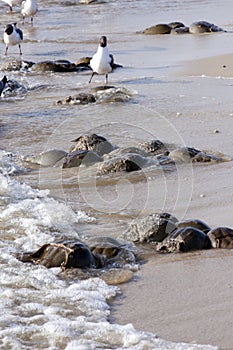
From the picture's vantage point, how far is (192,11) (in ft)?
66.1

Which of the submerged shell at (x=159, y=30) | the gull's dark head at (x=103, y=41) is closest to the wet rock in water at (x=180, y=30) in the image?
the submerged shell at (x=159, y=30)

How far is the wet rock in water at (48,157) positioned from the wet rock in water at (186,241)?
229 centimetres

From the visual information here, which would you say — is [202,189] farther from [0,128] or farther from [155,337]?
[0,128]

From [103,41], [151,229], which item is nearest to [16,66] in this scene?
[103,41]

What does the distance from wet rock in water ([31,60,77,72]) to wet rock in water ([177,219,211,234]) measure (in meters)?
7.33

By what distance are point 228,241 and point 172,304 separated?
0.89m

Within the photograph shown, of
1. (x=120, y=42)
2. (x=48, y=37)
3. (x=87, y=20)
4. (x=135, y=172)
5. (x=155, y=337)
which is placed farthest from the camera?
(x=87, y=20)

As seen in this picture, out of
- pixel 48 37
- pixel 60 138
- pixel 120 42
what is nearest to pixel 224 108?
pixel 60 138

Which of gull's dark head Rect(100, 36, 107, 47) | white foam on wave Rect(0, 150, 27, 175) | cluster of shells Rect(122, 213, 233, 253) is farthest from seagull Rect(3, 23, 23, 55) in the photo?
cluster of shells Rect(122, 213, 233, 253)

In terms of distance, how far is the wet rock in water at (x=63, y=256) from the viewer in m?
4.67

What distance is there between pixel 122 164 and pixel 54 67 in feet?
19.0

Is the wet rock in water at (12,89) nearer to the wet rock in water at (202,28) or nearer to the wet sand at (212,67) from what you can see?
the wet sand at (212,67)

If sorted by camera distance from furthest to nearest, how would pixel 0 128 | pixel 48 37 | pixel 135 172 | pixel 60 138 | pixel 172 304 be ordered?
pixel 48 37
pixel 0 128
pixel 60 138
pixel 135 172
pixel 172 304

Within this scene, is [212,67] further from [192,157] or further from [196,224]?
[196,224]
